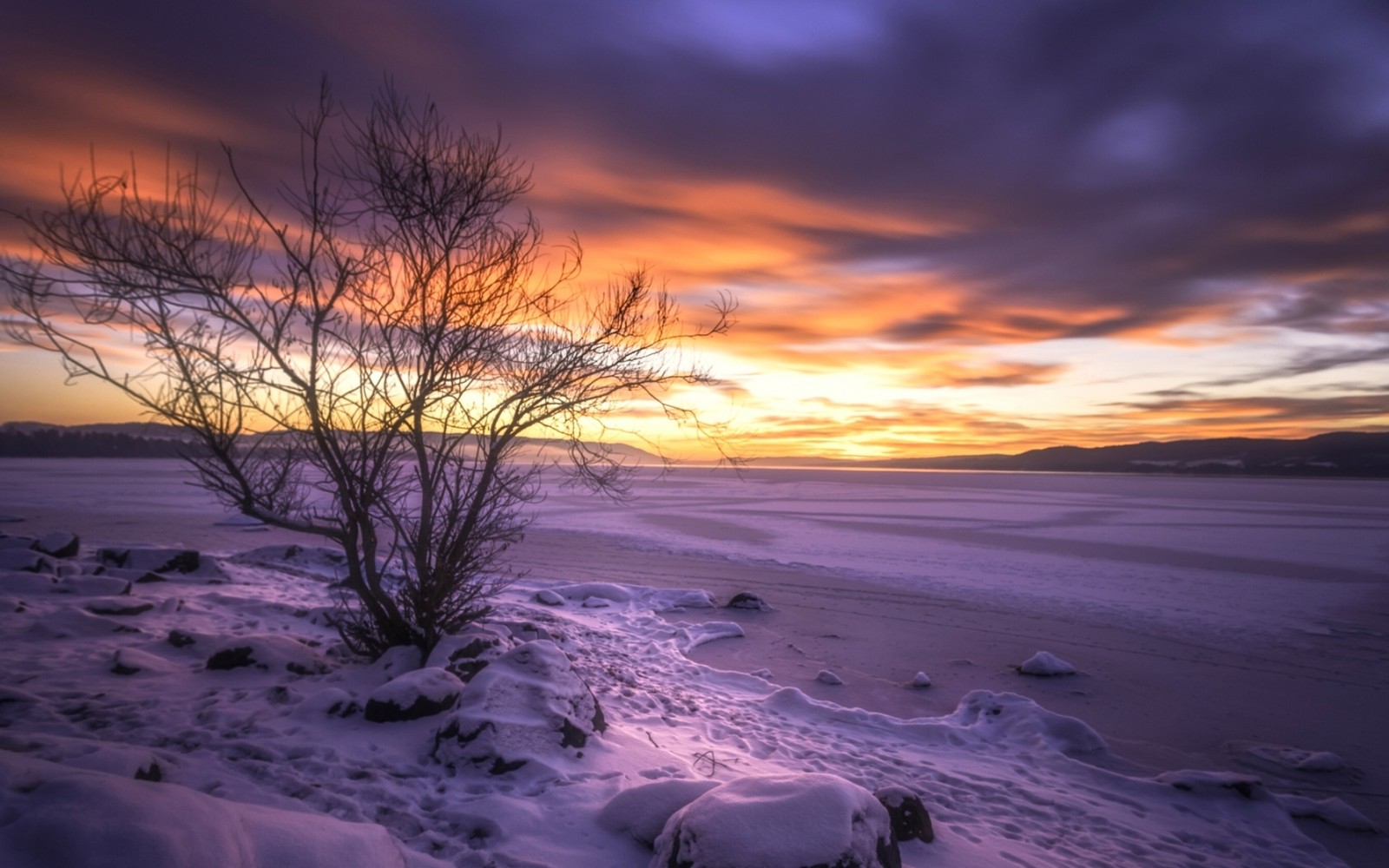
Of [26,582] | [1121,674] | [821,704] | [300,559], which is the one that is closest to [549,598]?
[300,559]

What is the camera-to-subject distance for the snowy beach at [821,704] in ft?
13.9

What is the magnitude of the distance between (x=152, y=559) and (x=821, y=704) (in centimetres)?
1031

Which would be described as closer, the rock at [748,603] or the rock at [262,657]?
the rock at [262,657]

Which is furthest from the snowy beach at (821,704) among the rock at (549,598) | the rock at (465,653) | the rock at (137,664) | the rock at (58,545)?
the rock at (58,545)

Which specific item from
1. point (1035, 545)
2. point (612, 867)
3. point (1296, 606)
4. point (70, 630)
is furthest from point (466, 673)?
point (1035, 545)

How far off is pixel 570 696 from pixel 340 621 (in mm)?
2918

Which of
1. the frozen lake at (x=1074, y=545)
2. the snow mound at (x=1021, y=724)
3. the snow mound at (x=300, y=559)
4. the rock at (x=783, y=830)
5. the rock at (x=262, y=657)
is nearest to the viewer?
the rock at (x=783, y=830)

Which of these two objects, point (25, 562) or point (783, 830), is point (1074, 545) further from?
point (25, 562)

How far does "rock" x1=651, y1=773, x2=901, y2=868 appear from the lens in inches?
129

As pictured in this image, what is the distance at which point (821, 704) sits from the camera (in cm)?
747

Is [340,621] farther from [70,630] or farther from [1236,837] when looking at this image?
[1236,837]

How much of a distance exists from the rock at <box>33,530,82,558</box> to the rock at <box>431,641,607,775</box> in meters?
9.31

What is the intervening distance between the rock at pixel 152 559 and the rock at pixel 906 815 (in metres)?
10.9

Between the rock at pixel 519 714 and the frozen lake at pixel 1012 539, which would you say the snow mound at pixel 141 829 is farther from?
the frozen lake at pixel 1012 539
